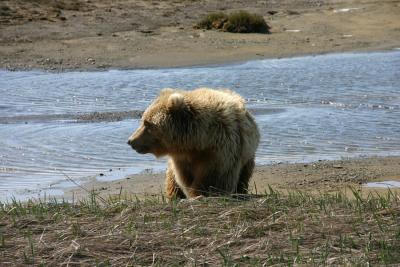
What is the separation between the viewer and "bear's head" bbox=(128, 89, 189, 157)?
790 centimetres

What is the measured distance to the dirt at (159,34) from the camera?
2017 centimetres

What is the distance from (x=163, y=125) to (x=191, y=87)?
8838 millimetres

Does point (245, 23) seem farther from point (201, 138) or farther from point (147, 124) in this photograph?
point (201, 138)

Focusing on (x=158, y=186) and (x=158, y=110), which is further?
(x=158, y=186)

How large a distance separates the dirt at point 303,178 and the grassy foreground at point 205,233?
3.41 metres

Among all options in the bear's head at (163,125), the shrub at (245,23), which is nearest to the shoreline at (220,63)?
the shrub at (245,23)

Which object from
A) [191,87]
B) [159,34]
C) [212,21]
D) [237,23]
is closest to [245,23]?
[237,23]

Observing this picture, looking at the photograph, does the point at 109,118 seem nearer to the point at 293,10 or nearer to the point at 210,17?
the point at 210,17

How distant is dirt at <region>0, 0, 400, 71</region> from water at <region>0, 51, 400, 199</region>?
0.94 metres

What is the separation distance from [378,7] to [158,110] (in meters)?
19.4

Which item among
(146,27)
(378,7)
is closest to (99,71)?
(146,27)

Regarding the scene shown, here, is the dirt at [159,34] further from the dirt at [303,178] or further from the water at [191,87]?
the dirt at [303,178]

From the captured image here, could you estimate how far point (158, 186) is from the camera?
10406 millimetres

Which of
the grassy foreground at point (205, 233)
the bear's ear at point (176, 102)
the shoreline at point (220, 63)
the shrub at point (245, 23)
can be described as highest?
the bear's ear at point (176, 102)
